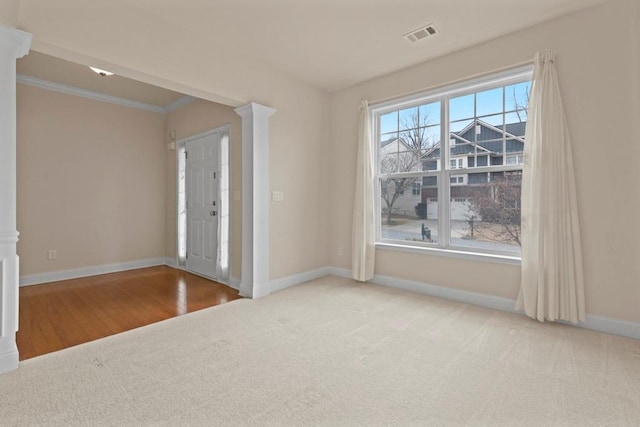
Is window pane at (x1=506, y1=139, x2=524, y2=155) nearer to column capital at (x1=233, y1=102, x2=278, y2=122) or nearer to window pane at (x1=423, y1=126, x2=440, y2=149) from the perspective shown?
window pane at (x1=423, y1=126, x2=440, y2=149)

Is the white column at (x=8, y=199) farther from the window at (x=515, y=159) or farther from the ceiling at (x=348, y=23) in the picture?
the window at (x=515, y=159)

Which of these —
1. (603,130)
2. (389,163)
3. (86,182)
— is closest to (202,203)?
(86,182)

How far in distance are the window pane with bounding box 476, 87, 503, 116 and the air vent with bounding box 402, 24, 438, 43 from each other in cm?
85

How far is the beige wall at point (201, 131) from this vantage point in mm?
4043

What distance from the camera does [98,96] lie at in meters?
4.62

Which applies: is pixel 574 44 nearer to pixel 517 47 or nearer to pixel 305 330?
pixel 517 47

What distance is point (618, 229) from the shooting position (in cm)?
249

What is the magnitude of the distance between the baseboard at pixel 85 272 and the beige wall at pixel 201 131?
1.19ft

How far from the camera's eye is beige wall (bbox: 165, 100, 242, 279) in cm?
404

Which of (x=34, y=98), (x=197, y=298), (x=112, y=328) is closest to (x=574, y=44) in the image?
(x=197, y=298)

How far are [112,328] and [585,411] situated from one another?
11.1 ft

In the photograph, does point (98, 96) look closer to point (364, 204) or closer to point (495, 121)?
point (364, 204)

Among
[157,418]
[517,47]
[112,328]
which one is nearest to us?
[157,418]

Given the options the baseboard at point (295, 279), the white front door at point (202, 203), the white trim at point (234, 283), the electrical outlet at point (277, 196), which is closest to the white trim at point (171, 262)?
the white front door at point (202, 203)
